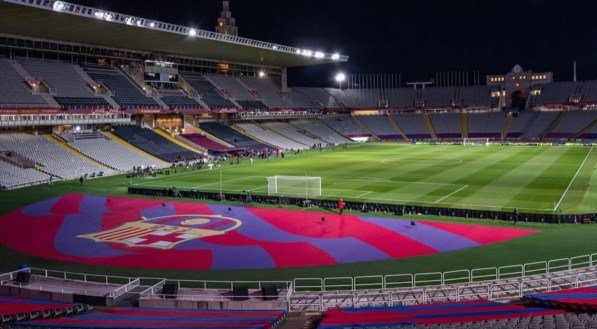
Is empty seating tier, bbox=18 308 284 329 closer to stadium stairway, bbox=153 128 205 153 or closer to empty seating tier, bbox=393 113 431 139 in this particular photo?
stadium stairway, bbox=153 128 205 153

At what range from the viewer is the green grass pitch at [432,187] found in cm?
2211

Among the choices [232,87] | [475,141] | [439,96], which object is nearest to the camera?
[232,87]

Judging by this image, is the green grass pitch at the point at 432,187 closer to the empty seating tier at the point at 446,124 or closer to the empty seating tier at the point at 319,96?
the empty seating tier at the point at 446,124

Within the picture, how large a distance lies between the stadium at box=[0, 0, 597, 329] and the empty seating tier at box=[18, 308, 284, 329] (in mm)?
121

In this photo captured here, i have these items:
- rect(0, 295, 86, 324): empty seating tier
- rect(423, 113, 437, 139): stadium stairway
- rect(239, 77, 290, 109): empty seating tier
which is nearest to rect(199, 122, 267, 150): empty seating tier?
rect(239, 77, 290, 109): empty seating tier

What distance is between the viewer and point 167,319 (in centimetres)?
1338

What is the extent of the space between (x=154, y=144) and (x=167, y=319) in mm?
57310

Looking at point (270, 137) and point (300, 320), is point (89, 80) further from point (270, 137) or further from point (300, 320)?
point (300, 320)

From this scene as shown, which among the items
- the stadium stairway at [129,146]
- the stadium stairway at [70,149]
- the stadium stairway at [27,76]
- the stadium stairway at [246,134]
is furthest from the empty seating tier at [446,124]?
the stadium stairway at [27,76]

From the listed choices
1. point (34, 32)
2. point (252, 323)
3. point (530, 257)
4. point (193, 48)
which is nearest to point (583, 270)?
point (530, 257)

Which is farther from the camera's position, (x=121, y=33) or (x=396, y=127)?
(x=396, y=127)

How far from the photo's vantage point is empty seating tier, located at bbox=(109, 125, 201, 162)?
65.9 metres

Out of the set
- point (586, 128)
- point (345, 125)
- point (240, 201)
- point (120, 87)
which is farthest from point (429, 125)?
point (240, 201)

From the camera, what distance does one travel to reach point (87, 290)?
1761cm
